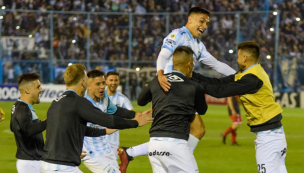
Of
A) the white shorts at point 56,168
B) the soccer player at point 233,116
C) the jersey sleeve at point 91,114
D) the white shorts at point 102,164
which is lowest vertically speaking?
the soccer player at point 233,116

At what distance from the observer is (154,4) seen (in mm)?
34719

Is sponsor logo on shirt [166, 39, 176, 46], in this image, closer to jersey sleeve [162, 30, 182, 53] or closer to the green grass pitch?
jersey sleeve [162, 30, 182, 53]

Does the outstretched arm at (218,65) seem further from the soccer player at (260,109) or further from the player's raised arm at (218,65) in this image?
the soccer player at (260,109)

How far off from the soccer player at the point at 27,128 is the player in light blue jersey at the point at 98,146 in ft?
2.98

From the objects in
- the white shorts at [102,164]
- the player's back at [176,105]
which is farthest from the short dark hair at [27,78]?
the player's back at [176,105]

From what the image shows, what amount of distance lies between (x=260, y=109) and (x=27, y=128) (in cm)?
314

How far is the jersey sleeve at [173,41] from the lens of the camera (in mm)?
7949

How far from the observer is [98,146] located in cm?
797

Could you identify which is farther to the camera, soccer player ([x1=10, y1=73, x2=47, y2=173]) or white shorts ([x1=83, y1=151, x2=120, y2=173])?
white shorts ([x1=83, y1=151, x2=120, y2=173])

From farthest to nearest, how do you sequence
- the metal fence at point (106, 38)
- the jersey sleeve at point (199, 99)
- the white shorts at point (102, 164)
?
the metal fence at point (106, 38) < the white shorts at point (102, 164) < the jersey sleeve at point (199, 99)

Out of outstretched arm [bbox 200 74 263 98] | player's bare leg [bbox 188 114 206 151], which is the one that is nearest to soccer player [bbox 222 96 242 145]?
player's bare leg [bbox 188 114 206 151]

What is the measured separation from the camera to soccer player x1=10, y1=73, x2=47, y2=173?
6824 millimetres

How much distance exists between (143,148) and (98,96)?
6.15ft

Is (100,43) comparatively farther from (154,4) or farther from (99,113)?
(99,113)
